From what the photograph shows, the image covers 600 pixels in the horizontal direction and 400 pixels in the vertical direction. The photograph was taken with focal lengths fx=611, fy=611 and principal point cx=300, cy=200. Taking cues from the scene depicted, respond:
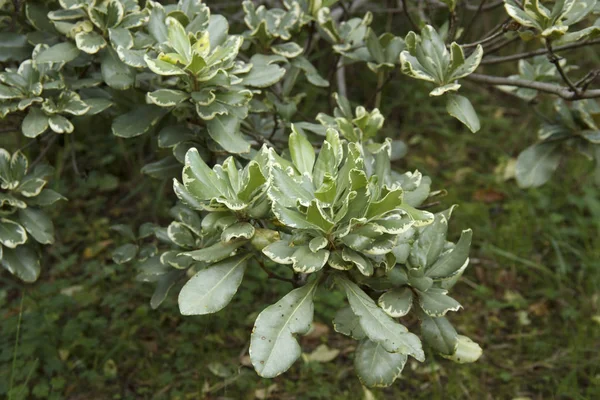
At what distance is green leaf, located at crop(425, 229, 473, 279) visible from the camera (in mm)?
1445

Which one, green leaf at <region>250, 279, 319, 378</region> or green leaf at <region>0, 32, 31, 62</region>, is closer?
green leaf at <region>250, 279, 319, 378</region>

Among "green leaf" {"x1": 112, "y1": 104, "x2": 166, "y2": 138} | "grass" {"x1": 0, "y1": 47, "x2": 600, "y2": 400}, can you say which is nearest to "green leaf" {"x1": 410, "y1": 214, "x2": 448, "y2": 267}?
"green leaf" {"x1": 112, "y1": 104, "x2": 166, "y2": 138}

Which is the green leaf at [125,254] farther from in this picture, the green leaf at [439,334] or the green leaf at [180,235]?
the green leaf at [439,334]

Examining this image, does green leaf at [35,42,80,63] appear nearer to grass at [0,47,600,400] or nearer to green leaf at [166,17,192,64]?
green leaf at [166,17,192,64]

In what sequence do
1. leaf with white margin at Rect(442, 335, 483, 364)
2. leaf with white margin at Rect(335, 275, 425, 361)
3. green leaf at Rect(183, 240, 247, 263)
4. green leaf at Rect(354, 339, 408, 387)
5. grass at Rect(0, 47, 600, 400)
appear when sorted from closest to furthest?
leaf with white margin at Rect(335, 275, 425, 361), green leaf at Rect(183, 240, 247, 263), green leaf at Rect(354, 339, 408, 387), leaf with white margin at Rect(442, 335, 483, 364), grass at Rect(0, 47, 600, 400)

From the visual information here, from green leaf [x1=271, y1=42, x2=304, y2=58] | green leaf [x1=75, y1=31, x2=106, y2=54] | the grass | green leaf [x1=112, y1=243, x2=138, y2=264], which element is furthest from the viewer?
the grass

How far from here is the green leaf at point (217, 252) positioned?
1313 mm

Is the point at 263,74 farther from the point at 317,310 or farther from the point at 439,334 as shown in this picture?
the point at 317,310

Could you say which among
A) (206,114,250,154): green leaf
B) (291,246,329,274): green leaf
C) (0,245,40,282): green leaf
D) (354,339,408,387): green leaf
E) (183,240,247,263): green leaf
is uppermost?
(291,246,329,274): green leaf

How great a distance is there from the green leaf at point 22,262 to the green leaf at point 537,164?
5.46 ft

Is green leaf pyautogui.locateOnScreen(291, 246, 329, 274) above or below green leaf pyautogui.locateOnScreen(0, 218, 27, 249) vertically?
above

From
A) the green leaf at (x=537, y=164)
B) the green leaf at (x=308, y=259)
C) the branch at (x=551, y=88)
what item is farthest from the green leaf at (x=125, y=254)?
the green leaf at (x=537, y=164)

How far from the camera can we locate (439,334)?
1475mm

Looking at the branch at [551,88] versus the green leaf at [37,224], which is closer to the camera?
the branch at [551,88]
